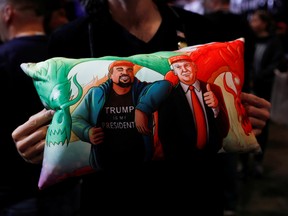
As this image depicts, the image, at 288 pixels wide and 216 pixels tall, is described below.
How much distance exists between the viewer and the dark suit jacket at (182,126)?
33.0 inches

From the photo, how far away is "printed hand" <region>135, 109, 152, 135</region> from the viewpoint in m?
0.82

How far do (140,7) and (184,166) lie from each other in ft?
1.25

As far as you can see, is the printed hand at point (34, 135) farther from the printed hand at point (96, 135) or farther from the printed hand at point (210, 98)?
the printed hand at point (210, 98)

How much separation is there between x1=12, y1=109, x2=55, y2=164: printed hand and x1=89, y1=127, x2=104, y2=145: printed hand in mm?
123

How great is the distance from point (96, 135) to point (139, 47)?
0.87ft

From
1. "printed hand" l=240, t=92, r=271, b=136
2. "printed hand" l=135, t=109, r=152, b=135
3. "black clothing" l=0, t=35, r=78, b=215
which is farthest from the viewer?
"black clothing" l=0, t=35, r=78, b=215

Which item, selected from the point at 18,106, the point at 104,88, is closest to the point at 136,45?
the point at 104,88

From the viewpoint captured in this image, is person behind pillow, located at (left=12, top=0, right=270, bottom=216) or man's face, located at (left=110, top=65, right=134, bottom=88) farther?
person behind pillow, located at (left=12, top=0, right=270, bottom=216)

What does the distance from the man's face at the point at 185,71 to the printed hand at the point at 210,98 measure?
4cm

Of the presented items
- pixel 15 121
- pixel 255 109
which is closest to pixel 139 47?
pixel 255 109

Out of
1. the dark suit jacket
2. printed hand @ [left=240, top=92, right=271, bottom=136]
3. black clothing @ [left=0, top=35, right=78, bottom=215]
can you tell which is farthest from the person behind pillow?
black clothing @ [left=0, top=35, right=78, bottom=215]

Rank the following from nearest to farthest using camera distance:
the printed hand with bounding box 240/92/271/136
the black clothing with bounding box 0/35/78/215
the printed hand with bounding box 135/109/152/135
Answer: the printed hand with bounding box 135/109/152/135 < the printed hand with bounding box 240/92/271/136 < the black clothing with bounding box 0/35/78/215

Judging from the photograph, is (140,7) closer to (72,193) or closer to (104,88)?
(104,88)

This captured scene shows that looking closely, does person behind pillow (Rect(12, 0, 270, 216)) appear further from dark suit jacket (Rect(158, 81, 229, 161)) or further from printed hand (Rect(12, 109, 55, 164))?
dark suit jacket (Rect(158, 81, 229, 161))
